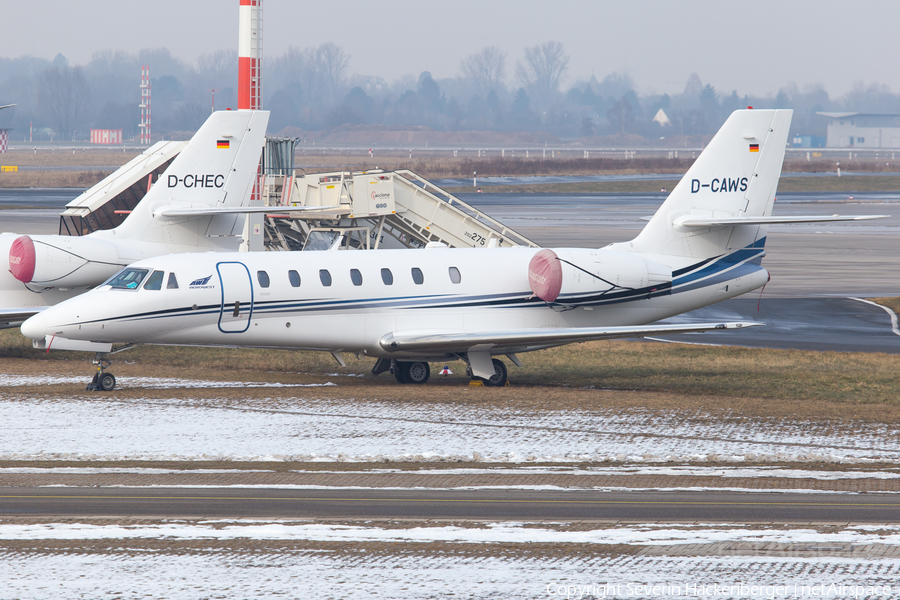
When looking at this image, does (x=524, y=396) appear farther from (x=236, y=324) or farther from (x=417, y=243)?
(x=417, y=243)

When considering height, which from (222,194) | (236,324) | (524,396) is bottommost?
(524,396)

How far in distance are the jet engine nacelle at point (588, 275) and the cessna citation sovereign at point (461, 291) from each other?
0.03 metres

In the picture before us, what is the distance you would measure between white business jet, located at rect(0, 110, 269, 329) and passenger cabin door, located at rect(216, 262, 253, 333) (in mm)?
4767

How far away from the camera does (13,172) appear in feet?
366

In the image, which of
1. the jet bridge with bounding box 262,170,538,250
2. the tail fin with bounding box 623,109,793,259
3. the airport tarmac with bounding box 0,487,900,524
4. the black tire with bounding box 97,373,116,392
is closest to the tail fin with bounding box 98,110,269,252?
the jet bridge with bounding box 262,170,538,250

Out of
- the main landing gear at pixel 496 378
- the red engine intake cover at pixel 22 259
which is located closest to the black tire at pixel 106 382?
Result: the red engine intake cover at pixel 22 259

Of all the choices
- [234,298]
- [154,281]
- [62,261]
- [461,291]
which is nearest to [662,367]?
[461,291]

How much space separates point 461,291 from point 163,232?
8.81 m

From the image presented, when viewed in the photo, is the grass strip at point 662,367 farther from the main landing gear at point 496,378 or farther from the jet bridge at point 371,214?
the jet bridge at point 371,214

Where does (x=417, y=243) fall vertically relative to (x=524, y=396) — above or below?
above

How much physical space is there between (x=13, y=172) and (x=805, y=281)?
9510 centimetres

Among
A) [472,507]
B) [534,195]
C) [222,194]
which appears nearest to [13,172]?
[534,195]

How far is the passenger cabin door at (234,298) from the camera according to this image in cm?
2097

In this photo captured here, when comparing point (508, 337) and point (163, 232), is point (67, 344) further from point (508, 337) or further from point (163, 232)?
point (508, 337)
